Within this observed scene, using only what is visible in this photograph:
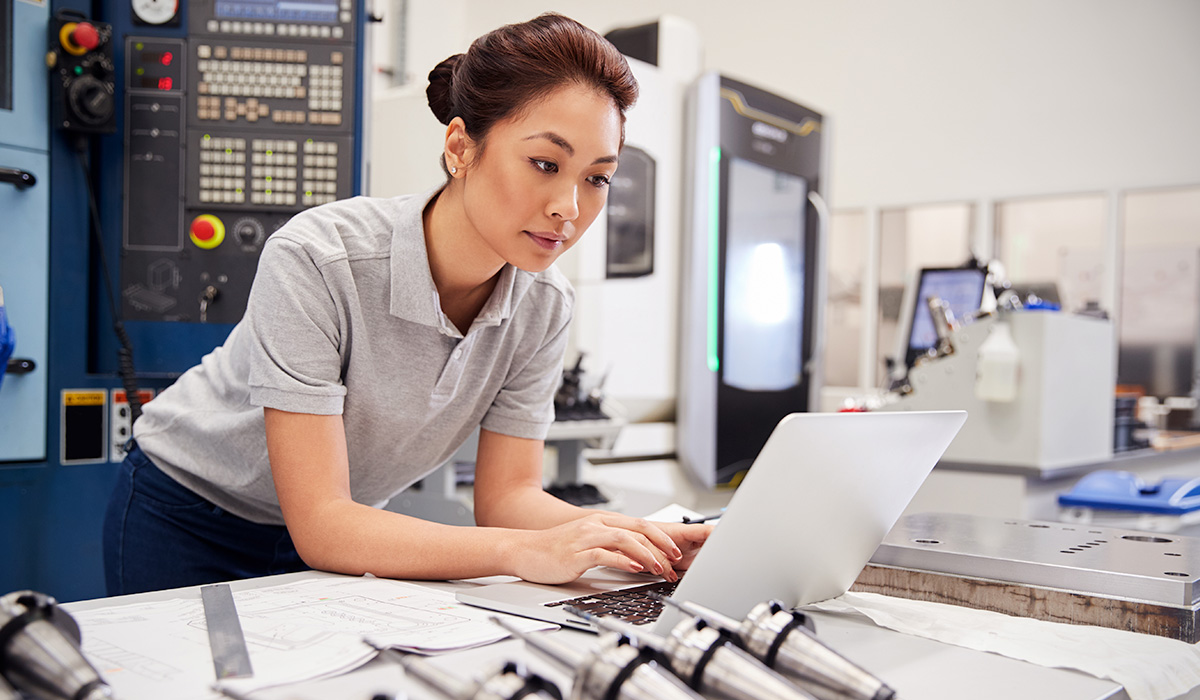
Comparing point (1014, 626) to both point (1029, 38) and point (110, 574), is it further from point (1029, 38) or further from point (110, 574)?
point (1029, 38)

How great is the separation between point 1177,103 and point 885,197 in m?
1.53

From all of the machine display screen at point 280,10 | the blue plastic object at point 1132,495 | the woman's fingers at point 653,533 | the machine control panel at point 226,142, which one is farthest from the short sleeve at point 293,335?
the blue plastic object at point 1132,495

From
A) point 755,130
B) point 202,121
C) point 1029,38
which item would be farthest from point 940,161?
point 202,121

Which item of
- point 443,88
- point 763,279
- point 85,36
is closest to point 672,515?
point 443,88

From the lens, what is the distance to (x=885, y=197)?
5.53 meters

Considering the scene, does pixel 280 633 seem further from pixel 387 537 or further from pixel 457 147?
pixel 457 147

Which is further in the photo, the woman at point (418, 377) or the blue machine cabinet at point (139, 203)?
the blue machine cabinet at point (139, 203)

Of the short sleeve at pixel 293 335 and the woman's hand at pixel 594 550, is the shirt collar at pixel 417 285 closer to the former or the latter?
the short sleeve at pixel 293 335

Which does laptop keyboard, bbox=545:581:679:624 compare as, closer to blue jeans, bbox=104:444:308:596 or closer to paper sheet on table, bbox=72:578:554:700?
paper sheet on table, bbox=72:578:554:700

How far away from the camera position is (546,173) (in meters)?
1.00

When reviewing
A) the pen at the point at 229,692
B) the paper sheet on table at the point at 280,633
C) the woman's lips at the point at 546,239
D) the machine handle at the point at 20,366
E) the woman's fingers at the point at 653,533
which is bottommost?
the paper sheet on table at the point at 280,633

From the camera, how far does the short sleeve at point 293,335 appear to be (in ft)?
3.20

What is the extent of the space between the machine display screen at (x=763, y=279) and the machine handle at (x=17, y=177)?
6.85 ft

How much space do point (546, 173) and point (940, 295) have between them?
2.84 meters
